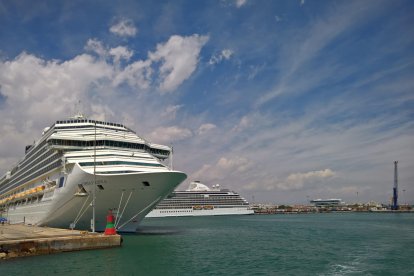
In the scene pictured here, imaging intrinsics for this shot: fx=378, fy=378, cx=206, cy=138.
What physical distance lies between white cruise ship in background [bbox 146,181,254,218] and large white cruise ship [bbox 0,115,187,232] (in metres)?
102

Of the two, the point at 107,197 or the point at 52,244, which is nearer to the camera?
the point at 52,244

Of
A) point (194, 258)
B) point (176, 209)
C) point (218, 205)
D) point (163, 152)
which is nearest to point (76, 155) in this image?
point (163, 152)

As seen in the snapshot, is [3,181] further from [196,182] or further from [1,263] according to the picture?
[196,182]

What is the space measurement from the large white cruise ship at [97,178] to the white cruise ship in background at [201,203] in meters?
102

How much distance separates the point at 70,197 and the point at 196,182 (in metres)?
133

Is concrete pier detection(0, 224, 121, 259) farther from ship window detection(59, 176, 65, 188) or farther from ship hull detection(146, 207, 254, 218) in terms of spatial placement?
ship hull detection(146, 207, 254, 218)

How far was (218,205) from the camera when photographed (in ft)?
549

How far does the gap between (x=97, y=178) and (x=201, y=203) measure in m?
126

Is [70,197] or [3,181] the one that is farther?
[3,181]

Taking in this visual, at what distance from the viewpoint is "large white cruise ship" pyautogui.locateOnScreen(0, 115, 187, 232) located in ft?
132

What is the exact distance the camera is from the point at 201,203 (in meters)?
163

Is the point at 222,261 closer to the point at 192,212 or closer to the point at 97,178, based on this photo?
the point at 97,178

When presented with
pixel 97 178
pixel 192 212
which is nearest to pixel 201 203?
pixel 192 212

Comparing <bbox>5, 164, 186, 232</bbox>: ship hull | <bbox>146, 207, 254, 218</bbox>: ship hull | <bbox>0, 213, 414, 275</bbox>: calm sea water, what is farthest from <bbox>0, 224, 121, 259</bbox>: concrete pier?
<bbox>146, 207, 254, 218</bbox>: ship hull
